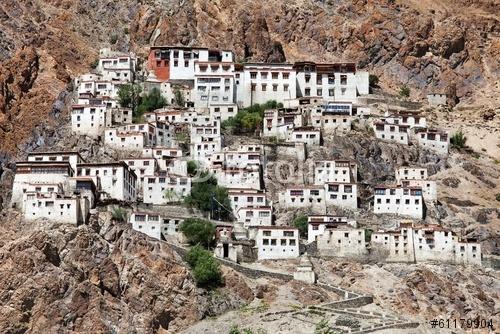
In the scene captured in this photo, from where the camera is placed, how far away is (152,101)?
11906cm

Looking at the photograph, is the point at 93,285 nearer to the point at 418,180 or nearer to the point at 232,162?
the point at 232,162

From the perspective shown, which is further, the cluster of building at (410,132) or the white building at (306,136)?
the cluster of building at (410,132)

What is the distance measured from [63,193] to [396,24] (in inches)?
2413

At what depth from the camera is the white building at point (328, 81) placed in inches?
4843

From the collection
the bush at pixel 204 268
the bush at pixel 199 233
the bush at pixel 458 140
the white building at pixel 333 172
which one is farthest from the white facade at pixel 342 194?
the bush at pixel 458 140

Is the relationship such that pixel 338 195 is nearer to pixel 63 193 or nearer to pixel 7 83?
pixel 63 193

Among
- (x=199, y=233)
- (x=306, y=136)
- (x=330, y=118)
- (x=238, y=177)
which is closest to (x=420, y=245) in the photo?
(x=199, y=233)

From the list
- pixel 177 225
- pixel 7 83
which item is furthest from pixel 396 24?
pixel 177 225

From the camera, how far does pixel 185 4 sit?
140m

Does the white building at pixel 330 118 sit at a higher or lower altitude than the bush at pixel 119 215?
higher

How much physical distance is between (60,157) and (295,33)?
5190cm

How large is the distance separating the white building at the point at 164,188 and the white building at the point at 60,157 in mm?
5962

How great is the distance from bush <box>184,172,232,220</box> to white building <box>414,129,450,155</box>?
75.2 feet

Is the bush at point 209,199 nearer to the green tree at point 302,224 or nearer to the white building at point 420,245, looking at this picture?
the green tree at point 302,224
